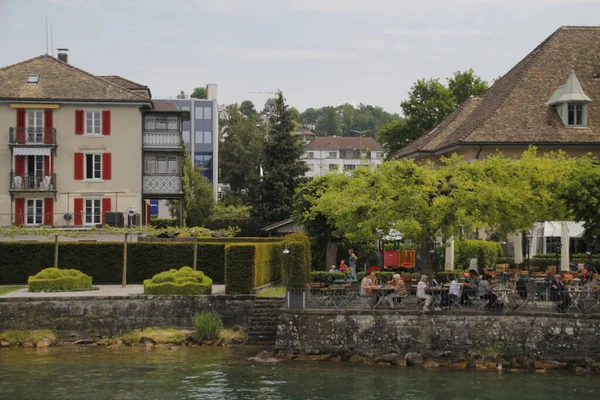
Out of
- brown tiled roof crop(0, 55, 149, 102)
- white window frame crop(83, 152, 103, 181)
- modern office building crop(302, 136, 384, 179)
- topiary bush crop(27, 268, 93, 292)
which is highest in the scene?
modern office building crop(302, 136, 384, 179)

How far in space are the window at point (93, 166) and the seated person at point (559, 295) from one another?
102 feet

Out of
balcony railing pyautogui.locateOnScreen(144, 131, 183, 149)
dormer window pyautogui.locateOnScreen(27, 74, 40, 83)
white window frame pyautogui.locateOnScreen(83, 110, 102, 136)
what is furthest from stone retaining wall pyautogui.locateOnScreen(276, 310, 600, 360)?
dormer window pyautogui.locateOnScreen(27, 74, 40, 83)

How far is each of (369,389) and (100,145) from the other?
32477 mm

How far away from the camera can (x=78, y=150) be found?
60094 mm

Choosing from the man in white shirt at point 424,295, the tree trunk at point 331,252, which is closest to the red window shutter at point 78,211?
the tree trunk at point 331,252

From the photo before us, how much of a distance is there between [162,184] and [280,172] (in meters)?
13.6

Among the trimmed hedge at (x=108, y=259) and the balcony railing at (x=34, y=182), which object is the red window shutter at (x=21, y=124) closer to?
the balcony railing at (x=34, y=182)

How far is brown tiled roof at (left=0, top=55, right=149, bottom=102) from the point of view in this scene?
195 ft

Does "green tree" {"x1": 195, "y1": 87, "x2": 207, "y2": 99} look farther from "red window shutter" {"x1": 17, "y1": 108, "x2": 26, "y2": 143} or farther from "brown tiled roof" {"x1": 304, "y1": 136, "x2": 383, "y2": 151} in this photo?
"red window shutter" {"x1": 17, "y1": 108, "x2": 26, "y2": 143}

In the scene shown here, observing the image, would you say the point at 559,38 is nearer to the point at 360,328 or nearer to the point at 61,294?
the point at 360,328

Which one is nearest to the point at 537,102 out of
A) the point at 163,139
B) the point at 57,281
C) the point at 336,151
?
the point at 163,139

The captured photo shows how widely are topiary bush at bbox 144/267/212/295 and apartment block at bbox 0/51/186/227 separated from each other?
16.6 meters

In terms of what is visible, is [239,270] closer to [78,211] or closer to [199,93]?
[78,211]

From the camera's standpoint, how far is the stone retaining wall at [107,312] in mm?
41750
